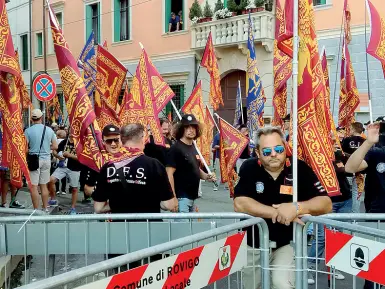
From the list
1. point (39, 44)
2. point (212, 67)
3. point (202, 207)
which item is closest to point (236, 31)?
point (212, 67)

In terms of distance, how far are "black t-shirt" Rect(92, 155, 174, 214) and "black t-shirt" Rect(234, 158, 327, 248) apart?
2.39 ft

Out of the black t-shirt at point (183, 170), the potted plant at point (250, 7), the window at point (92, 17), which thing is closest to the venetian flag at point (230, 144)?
the black t-shirt at point (183, 170)

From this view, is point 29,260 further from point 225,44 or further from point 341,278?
point 225,44

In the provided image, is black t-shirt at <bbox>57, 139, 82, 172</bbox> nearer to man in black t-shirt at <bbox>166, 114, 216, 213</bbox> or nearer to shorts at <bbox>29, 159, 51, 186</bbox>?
shorts at <bbox>29, 159, 51, 186</bbox>

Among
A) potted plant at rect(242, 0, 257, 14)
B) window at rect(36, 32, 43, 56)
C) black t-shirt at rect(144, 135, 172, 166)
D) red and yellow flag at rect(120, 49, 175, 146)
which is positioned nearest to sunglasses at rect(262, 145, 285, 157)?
black t-shirt at rect(144, 135, 172, 166)

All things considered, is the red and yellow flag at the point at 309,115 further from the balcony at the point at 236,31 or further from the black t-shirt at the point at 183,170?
the balcony at the point at 236,31

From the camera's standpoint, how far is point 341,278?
4.79 meters

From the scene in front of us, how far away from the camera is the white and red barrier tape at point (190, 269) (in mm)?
2152

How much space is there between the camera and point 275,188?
352 cm

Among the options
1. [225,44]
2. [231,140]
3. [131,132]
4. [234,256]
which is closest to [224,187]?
[231,140]

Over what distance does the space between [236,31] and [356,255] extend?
1596cm

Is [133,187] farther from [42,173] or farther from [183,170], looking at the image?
[42,173]

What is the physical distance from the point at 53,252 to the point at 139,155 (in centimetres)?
102

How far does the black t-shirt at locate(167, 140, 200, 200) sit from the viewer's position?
582 centimetres
